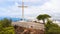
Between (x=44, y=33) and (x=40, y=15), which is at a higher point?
(x=40, y=15)

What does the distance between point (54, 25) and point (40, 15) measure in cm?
1006

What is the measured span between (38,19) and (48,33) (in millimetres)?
12290

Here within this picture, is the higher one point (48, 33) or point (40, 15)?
point (40, 15)

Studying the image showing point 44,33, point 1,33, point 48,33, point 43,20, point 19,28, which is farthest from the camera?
point 43,20

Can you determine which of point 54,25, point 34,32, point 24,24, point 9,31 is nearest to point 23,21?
point 24,24

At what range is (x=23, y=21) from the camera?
1923 inches

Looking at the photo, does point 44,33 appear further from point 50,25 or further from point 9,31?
point 9,31

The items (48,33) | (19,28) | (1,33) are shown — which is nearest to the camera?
(1,33)

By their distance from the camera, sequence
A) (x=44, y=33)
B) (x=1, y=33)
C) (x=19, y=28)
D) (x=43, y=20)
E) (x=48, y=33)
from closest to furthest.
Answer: (x=1, y=33), (x=48, y=33), (x=44, y=33), (x=19, y=28), (x=43, y=20)

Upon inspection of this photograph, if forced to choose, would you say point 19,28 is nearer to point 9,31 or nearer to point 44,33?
point 44,33

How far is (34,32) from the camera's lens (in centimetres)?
4462

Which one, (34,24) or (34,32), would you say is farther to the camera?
(34,24)

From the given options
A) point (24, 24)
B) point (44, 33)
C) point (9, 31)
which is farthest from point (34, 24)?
point (9, 31)

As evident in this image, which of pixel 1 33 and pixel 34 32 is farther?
pixel 34 32
